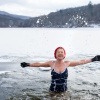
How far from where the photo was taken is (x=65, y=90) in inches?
300

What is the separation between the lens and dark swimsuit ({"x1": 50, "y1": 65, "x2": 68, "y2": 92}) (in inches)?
289

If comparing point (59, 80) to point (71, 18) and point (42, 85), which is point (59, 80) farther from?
point (71, 18)

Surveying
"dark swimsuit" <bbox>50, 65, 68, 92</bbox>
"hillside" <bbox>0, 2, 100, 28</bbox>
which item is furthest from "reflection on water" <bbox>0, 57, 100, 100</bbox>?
"hillside" <bbox>0, 2, 100, 28</bbox>

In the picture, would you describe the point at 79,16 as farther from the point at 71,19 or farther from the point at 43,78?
the point at 43,78

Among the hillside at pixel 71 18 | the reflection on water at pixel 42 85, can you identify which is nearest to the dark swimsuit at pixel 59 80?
the reflection on water at pixel 42 85

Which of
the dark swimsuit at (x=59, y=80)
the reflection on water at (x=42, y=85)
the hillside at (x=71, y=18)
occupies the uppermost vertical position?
the hillside at (x=71, y=18)

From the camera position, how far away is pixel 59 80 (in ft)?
24.2

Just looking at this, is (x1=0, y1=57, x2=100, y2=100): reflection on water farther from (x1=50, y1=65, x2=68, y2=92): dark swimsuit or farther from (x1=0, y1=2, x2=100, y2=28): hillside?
(x1=0, y1=2, x2=100, y2=28): hillside

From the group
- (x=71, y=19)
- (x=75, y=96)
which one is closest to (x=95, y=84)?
(x=75, y=96)

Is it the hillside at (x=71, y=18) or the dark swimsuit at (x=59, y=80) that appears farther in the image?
the hillside at (x=71, y=18)

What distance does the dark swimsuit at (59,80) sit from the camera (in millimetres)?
7328

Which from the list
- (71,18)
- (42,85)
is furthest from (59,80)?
(71,18)

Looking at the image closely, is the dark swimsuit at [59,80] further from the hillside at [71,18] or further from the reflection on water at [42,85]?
the hillside at [71,18]

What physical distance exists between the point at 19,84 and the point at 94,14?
123m
